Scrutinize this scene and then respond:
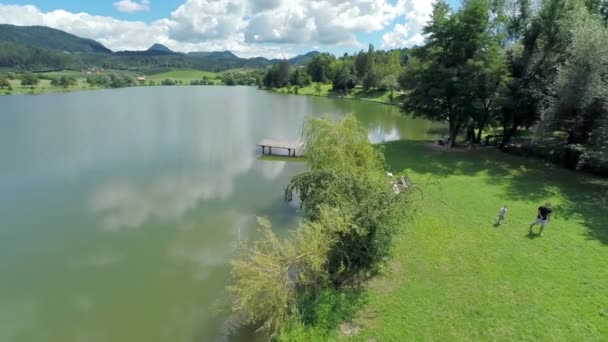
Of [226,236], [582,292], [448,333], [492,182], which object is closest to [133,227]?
[226,236]

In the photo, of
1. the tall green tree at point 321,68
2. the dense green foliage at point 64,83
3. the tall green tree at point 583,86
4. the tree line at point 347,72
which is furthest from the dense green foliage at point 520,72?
the dense green foliage at point 64,83

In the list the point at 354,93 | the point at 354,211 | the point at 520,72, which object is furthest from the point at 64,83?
the point at 354,211

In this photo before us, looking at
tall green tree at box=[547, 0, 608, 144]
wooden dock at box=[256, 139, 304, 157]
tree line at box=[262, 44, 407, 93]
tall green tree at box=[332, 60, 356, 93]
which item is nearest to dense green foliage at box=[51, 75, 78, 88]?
tree line at box=[262, 44, 407, 93]

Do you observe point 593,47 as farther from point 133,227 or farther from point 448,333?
point 133,227

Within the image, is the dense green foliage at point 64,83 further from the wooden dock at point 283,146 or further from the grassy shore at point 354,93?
the wooden dock at point 283,146

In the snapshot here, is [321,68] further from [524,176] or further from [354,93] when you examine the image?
[524,176]
